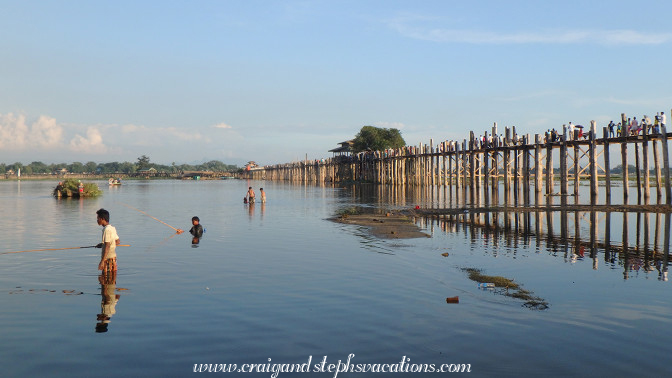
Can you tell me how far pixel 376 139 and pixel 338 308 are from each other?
85.5 m

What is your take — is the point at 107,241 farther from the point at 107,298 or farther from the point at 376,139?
the point at 376,139

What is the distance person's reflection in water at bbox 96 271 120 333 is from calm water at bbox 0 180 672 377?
7 cm

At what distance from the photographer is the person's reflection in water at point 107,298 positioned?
8.62m

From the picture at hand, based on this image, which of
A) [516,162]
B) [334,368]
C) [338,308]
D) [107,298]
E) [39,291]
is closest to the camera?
[334,368]

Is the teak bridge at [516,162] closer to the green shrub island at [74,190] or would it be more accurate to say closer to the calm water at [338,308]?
the calm water at [338,308]

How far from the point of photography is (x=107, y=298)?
10.2 m

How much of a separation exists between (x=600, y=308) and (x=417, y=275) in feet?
13.2

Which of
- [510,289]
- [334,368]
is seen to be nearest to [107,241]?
[334,368]

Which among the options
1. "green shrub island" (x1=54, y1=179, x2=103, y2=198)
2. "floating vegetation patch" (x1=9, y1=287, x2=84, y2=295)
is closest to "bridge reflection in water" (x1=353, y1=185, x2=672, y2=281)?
"floating vegetation patch" (x1=9, y1=287, x2=84, y2=295)

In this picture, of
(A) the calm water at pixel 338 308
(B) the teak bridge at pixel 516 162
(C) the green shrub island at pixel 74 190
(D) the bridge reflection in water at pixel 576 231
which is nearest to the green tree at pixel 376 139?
(B) the teak bridge at pixel 516 162

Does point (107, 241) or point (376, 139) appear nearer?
point (107, 241)

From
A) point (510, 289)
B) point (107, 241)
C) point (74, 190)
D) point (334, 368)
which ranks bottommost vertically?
point (334, 368)

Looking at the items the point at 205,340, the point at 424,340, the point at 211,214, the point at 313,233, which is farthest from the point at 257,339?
the point at 211,214

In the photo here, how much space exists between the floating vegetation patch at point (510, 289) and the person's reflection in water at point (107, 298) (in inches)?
277
